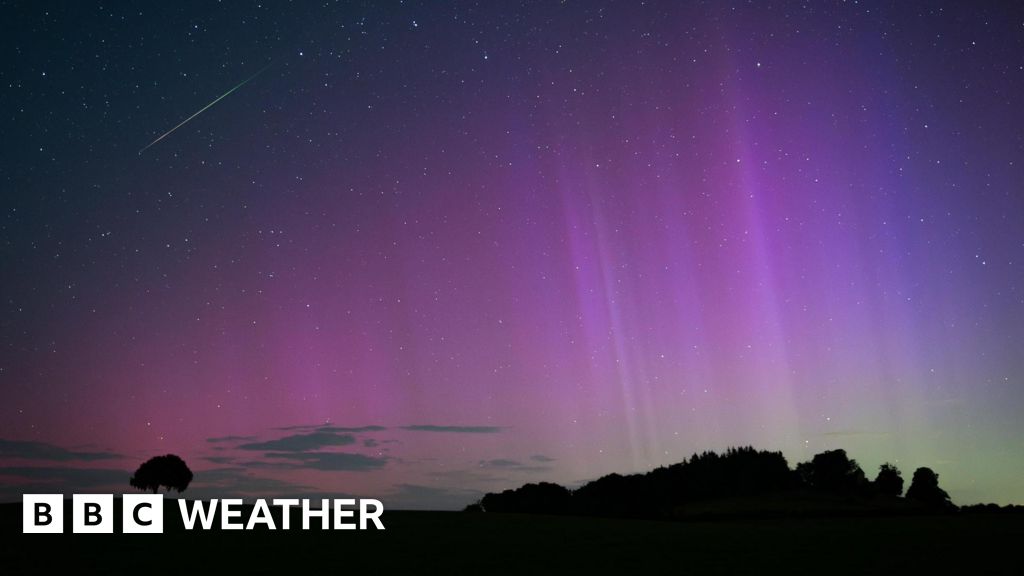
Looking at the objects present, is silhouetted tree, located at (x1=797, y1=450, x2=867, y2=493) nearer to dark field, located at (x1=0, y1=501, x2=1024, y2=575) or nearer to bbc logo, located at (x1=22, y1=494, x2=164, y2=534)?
dark field, located at (x1=0, y1=501, x2=1024, y2=575)

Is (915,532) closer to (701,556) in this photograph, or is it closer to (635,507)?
(701,556)

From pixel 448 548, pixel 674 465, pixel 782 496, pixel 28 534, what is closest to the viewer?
pixel 448 548

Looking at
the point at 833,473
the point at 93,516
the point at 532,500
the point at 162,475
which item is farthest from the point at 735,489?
the point at 93,516

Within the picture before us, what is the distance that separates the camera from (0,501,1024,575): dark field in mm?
28266

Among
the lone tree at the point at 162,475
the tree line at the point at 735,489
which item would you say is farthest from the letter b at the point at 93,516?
the lone tree at the point at 162,475

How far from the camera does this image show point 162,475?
87875mm

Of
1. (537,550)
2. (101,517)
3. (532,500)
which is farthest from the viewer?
(532,500)

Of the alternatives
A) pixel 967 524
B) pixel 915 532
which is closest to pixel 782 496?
pixel 967 524

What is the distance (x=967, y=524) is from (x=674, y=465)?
5478 centimetres

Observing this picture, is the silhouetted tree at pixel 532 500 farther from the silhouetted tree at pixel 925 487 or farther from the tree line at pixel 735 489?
the silhouetted tree at pixel 925 487

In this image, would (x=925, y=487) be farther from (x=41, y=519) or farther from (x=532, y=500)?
(x=41, y=519)

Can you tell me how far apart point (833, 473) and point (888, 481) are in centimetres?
571

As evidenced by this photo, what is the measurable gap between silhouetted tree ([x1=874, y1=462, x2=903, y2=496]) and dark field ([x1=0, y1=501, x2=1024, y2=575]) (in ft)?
130

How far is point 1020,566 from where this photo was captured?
27969mm
